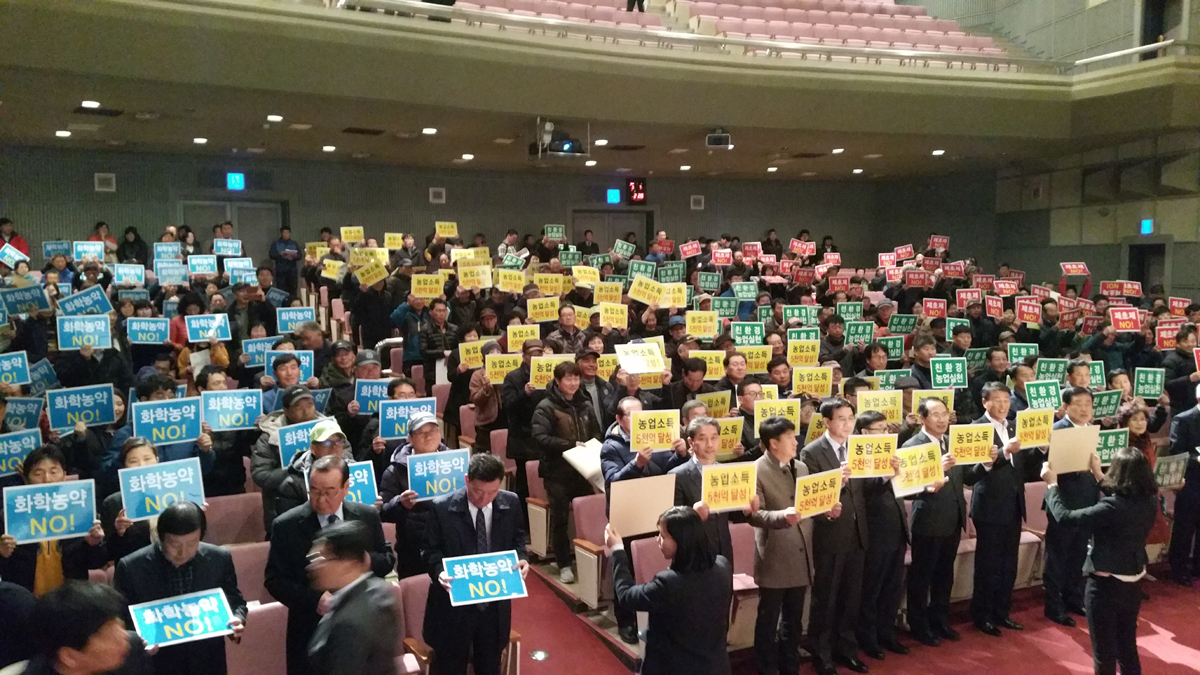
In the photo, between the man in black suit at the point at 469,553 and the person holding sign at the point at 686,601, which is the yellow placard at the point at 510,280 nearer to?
the man in black suit at the point at 469,553

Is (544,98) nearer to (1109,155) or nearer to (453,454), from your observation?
(453,454)

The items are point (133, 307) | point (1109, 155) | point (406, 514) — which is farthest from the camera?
point (1109, 155)

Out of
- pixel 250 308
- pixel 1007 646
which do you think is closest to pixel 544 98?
pixel 250 308

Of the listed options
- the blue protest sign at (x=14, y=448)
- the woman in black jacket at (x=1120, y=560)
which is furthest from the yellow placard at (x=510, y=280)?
the woman in black jacket at (x=1120, y=560)

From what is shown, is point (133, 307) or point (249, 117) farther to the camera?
point (249, 117)

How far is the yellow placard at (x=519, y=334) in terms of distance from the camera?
21.7 feet

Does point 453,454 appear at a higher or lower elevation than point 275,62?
lower

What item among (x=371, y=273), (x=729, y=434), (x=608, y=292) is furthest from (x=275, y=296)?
(x=729, y=434)

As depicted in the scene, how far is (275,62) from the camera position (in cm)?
839

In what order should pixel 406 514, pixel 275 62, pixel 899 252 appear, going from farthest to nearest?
pixel 899 252 → pixel 275 62 → pixel 406 514

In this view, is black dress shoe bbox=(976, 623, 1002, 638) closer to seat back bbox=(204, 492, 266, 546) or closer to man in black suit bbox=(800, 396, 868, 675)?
man in black suit bbox=(800, 396, 868, 675)

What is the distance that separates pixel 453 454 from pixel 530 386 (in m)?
1.65

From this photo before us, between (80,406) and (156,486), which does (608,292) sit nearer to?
(80,406)

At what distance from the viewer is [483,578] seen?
129 inches
